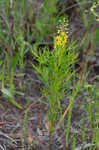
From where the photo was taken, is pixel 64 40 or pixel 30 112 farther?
pixel 30 112

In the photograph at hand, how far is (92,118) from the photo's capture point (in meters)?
1.65

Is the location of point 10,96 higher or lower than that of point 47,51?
lower

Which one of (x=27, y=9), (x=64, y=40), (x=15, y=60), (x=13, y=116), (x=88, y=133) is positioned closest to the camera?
(x=64, y=40)

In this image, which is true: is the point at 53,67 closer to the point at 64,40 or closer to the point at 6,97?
the point at 64,40

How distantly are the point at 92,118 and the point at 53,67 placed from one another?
1.87 ft

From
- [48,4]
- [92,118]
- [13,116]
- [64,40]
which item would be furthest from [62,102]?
[48,4]

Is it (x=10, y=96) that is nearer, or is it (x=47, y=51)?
(x=47, y=51)

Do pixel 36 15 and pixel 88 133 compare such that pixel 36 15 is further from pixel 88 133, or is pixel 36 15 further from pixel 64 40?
pixel 88 133

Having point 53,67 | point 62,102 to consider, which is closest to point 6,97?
point 62,102

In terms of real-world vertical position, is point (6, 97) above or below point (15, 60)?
below

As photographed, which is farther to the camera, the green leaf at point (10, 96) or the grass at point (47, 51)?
the green leaf at point (10, 96)

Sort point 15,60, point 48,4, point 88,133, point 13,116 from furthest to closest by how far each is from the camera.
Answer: point 48,4, point 15,60, point 13,116, point 88,133

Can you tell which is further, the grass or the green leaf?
the green leaf

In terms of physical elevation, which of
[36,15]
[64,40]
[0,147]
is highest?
[36,15]
